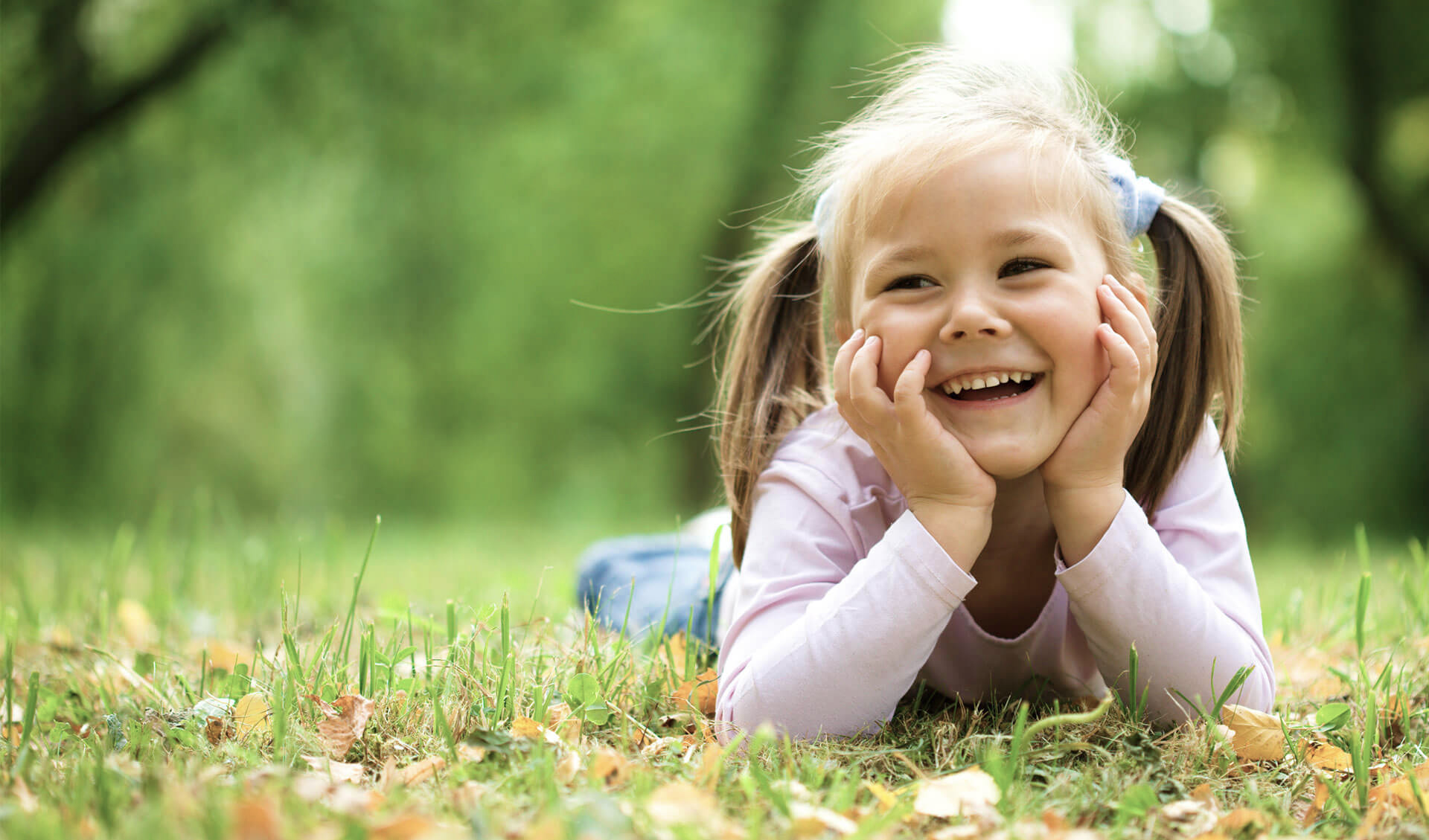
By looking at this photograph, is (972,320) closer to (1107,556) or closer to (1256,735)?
(1107,556)

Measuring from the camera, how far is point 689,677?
→ 6.82 ft

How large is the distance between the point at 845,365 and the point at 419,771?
0.92m

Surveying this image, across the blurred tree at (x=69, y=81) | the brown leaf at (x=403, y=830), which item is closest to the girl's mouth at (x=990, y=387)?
the brown leaf at (x=403, y=830)

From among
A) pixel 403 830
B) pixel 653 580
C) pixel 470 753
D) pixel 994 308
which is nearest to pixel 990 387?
pixel 994 308

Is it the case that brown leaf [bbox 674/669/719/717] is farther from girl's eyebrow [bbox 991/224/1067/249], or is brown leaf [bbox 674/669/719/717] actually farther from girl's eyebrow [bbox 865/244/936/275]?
girl's eyebrow [bbox 991/224/1067/249]

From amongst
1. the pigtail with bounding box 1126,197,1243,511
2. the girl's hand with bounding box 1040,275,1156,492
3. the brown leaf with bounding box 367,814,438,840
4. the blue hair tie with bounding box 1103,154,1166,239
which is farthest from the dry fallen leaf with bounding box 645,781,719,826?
the blue hair tie with bounding box 1103,154,1166,239

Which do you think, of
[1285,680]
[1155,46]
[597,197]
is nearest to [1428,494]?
[1155,46]

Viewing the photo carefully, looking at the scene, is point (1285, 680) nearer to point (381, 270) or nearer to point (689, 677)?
point (689, 677)

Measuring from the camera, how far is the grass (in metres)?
1.32

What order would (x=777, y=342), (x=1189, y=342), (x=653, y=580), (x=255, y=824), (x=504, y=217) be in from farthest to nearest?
1. (x=504, y=217)
2. (x=653, y=580)
3. (x=777, y=342)
4. (x=1189, y=342)
5. (x=255, y=824)

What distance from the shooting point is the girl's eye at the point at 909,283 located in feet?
6.26

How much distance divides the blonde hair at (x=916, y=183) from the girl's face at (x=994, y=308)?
0.06 meters

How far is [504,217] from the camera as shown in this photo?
445 inches

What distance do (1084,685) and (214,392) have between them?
1021 cm
